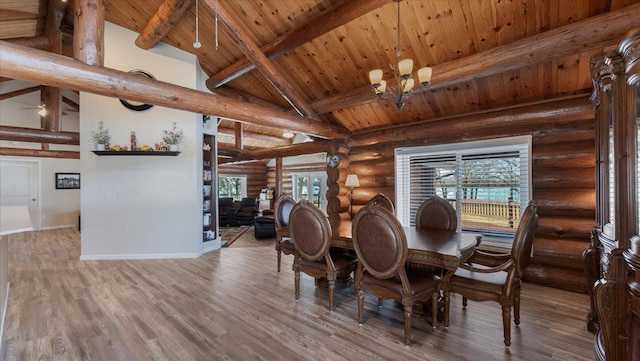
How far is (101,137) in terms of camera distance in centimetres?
480

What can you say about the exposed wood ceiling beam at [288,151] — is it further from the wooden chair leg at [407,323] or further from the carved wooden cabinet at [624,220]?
the carved wooden cabinet at [624,220]

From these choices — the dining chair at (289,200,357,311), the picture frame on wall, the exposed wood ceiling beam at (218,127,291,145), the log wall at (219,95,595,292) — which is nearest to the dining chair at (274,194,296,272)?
the dining chair at (289,200,357,311)

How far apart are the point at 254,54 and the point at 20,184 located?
9.04 m

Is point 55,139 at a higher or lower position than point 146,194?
higher

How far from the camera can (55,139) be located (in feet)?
19.7

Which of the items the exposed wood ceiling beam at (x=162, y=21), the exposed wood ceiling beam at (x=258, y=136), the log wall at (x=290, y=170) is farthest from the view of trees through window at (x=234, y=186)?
Result: the exposed wood ceiling beam at (x=162, y=21)

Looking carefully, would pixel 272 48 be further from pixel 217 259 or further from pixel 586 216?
pixel 586 216

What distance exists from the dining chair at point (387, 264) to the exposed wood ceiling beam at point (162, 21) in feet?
12.9

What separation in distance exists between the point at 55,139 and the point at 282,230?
5973 millimetres

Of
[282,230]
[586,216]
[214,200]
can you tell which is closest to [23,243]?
[214,200]

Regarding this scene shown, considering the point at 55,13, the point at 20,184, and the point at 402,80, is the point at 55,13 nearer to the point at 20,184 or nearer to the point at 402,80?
the point at 402,80

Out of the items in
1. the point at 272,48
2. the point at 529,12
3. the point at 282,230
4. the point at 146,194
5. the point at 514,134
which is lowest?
the point at 282,230

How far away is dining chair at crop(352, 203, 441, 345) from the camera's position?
223 cm

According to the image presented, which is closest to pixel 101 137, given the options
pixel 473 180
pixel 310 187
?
pixel 473 180
